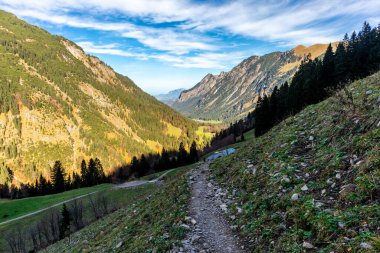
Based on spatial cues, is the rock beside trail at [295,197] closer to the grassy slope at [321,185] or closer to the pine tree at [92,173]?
the grassy slope at [321,185]

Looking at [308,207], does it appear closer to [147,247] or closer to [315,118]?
[147,247]

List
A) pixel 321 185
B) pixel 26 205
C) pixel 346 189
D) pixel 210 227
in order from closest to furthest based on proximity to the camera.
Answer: pixel 346 189
pixel 321 185
pixel 210 227
pixel 26 205

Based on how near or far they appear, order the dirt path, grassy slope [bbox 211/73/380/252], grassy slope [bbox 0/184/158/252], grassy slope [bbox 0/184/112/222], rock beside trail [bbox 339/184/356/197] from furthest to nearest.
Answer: grassy slope [bbox 0/184/112/222] < grassy slope [bbox 0/184/158/252] < the dirt path < rock beside trail [bbox 339/184/356/197] < grassy slope [bbox 211/73/380/252]

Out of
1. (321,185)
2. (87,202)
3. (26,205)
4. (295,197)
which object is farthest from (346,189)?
(26,205)

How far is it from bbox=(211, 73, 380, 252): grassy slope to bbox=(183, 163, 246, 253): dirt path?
879 millimetres

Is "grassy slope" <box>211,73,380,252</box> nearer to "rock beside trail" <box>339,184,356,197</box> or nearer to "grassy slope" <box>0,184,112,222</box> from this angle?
"rock beside trail" <box>339,184,356,197</box>

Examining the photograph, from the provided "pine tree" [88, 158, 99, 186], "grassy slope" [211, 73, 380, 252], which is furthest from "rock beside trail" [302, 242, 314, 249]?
Result: "pine tree" [88, 158, 99, 186]

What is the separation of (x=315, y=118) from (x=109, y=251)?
18462mm

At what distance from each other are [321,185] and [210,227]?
6155 millimetres

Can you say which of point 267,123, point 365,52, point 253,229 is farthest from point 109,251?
point 365,52

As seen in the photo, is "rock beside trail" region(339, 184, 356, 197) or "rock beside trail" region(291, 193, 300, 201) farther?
"rock beside trail" region(291, 193, 300, 201)

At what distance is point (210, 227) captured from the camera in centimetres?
1345

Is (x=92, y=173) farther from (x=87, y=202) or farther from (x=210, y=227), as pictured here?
(x=210, y=227)

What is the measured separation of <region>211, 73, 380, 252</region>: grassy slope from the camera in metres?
8.34
